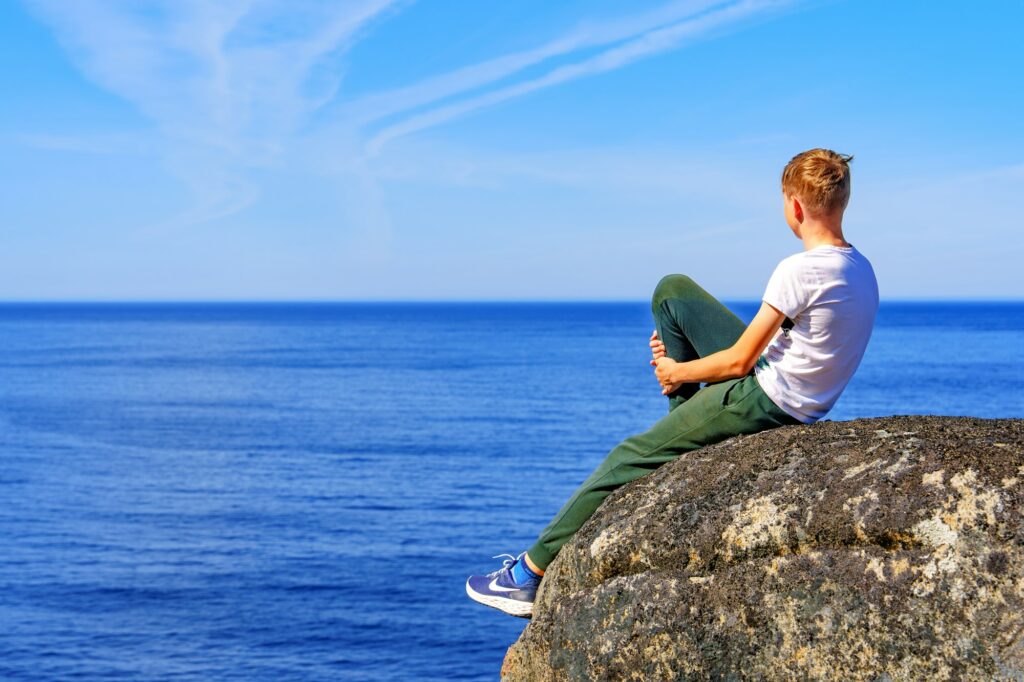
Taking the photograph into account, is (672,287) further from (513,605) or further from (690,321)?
(513,605)

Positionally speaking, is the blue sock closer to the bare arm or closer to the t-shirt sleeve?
the bare arm

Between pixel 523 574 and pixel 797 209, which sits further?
pixel 523 574

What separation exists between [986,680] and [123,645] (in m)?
35.6

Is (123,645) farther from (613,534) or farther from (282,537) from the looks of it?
(613,534)

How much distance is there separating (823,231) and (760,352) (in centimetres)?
75

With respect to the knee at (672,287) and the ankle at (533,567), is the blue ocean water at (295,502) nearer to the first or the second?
the ankle at (533,567)

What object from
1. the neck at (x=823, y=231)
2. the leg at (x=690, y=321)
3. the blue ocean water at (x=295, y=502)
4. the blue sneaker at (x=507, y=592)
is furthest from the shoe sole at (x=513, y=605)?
the blue ocean water at (x=295, y=502)

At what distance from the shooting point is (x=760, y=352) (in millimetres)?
5391

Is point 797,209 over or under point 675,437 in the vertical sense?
over

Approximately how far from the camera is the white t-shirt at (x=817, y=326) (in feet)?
17.0

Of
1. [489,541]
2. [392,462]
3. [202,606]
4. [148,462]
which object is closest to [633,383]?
[392,462]

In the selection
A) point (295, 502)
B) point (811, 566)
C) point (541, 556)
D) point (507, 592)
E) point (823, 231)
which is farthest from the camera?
point (295, 502)

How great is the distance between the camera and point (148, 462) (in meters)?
60.9

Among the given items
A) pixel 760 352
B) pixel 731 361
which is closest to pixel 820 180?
pixel 760 352
